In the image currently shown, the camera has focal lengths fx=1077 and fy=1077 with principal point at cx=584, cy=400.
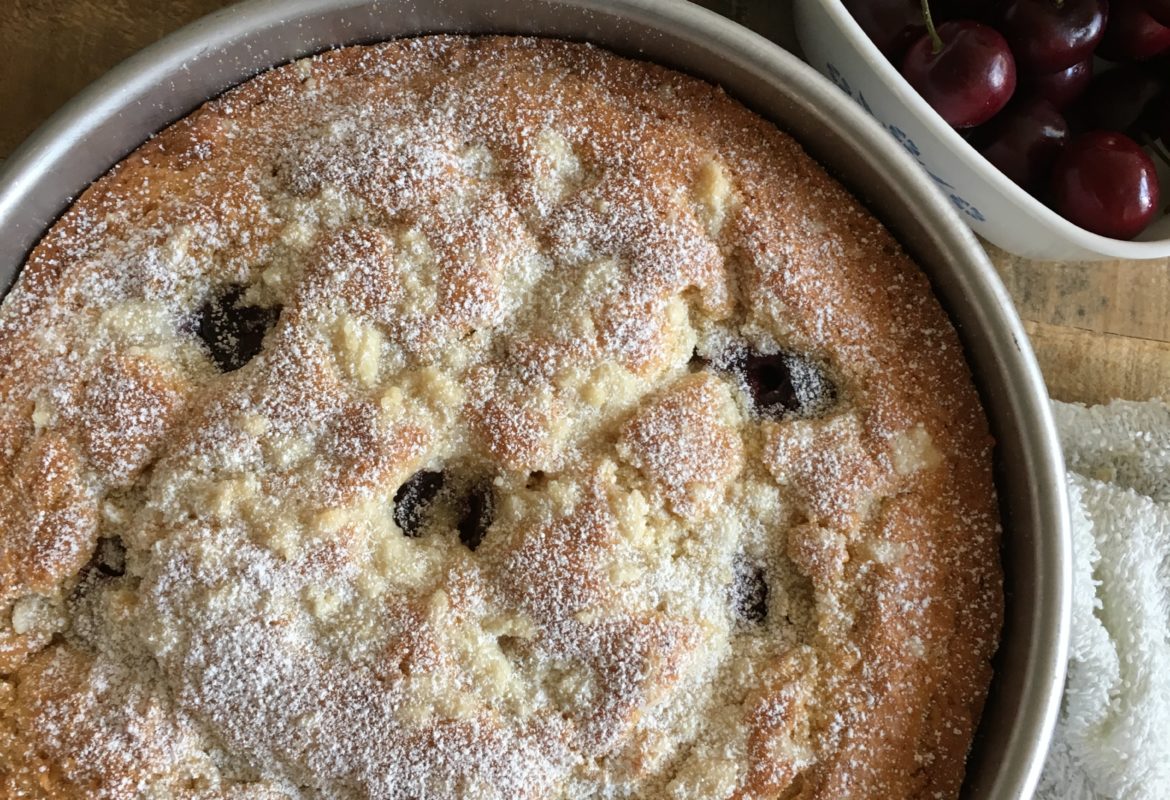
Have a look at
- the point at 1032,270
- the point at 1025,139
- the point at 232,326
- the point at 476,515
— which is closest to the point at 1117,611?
the point at 1032,270

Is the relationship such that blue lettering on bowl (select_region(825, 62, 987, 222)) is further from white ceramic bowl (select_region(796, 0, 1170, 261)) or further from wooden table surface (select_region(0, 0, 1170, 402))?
wooden table surface (select_region(0, 0, 1170, 402))

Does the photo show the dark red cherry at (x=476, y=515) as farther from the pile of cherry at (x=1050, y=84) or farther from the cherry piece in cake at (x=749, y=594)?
the pile of cherry at (x=1050, y=84)

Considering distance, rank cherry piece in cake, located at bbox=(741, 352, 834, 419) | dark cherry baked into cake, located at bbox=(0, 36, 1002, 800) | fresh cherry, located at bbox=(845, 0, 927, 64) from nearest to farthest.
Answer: dark cherry baked into cake, located at bbox=(0, 36, 1002, 800) < cherry piece in cake, located at bbox=(741, 352, 834, 419) < fresh cherry, located at bbox=(845, 0, 927, 64)

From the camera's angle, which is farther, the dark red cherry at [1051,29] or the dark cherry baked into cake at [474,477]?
the dark red cherry at [1051,29]

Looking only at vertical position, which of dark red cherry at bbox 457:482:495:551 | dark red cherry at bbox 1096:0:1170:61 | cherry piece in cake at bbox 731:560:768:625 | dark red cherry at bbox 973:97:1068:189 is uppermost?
dark red cherry at bbox 1096:0:1170:61

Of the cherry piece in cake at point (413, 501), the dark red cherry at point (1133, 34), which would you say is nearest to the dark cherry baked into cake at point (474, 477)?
the cherry piece in cake at point (413, 501)

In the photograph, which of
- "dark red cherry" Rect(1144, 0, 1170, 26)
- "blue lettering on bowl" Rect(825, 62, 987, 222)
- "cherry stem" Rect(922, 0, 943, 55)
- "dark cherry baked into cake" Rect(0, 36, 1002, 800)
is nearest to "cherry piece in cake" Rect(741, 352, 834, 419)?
"dark cherry baked into cake" Rect(0, 36, 1002, 800)

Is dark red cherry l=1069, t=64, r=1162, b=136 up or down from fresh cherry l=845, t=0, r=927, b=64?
down
